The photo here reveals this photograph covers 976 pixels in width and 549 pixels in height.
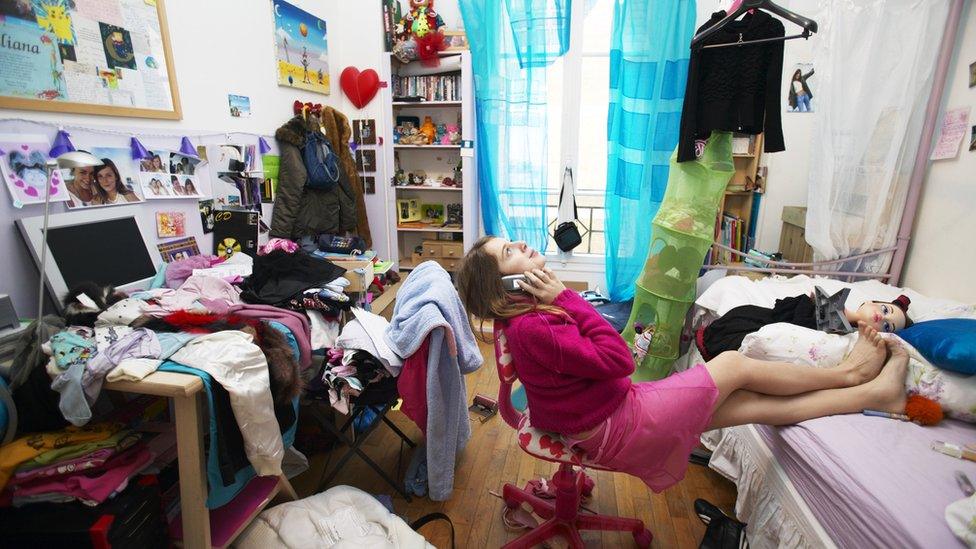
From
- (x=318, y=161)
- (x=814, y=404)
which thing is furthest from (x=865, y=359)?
(x=318, y=161)

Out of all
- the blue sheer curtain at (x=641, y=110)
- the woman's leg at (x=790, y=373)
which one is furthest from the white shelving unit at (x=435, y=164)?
the woman's leg at (x=790, y=373)

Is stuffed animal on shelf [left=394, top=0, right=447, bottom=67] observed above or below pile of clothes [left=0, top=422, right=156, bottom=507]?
above

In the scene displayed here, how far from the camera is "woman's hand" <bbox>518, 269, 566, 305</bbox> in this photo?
1325mm

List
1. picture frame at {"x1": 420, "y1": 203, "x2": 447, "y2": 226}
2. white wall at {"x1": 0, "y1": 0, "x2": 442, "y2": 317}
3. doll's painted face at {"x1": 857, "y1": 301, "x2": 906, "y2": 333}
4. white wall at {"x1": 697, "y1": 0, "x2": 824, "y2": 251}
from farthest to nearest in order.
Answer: picture frame at {"x1": 420, "y1": 203, "x2": 447, "y2": 226}
white wall at {"x1": 697, "y1": 0, "x2": 824, "y2": 251}
doll's painted face at {"x1": 857, "y1": 301, "x2": 906, "y2": 333}
white wall at {"x1": 0, "y1": 0, "x2": 442, "y2": 317}

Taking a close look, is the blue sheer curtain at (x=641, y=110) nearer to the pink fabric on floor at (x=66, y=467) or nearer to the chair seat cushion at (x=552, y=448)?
the chair seat cushion at (x=552, y=448)

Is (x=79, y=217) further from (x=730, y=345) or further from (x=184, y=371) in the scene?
(x=730, y=345)

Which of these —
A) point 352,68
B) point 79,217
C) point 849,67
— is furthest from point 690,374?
point 352,68

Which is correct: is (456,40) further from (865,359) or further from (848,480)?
(848,480)

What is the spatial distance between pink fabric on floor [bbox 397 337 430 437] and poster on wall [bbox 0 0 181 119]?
161cm

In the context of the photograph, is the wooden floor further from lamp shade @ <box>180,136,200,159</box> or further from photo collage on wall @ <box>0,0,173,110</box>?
photo collage on wall @ <box>0,0,173,110</box>

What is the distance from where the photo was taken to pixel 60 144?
1.66 metres

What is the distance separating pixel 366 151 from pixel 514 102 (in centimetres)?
130

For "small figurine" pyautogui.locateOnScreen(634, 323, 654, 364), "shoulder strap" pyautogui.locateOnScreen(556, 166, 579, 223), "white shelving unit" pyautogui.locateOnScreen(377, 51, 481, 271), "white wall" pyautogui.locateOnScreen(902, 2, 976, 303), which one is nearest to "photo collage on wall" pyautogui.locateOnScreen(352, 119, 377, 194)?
"white shelving unit" pyautogui.locateOnScreen(377, 51, 481, 271)

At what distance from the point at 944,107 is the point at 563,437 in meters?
2.48
